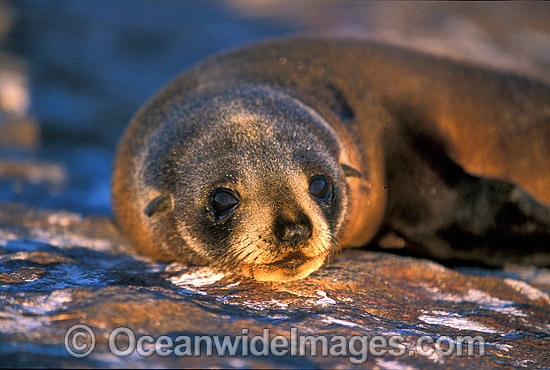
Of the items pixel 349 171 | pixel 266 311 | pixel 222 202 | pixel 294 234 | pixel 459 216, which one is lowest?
pixel 266 311

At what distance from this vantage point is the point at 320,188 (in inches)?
156

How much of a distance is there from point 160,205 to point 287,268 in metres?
1.31

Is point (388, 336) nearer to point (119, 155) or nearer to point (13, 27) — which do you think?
point (119, 155)

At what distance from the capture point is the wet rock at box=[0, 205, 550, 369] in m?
2.48

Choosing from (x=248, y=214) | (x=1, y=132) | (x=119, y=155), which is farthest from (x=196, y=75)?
(x=1, y=132)

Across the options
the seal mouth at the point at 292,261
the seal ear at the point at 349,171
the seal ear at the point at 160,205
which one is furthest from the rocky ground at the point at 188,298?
the seal ear at the point at 349,171

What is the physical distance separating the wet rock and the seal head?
0.21 m

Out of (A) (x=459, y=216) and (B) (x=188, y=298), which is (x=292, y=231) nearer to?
(B) (x=188, y=298)

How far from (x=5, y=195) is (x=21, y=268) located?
153 inches

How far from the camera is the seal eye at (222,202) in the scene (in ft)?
12.3

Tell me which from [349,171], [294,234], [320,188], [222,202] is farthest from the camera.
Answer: [349,171]

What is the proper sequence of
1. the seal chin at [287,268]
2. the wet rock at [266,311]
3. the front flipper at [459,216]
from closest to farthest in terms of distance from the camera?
the wet rock at [266,311]
the seal chin at [287,268]
the front flipper at [459,216]

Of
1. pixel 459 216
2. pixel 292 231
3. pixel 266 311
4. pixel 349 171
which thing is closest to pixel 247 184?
pixel 292 231

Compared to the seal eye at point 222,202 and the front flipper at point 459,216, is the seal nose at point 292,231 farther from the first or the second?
the front flipper at point 459,216
